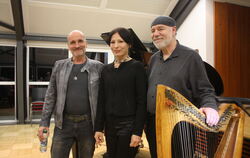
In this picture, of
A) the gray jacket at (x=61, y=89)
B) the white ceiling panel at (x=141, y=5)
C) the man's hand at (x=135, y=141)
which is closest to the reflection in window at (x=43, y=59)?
the white ceiling panel at (x=141, y=5)

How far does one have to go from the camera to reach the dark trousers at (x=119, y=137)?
131 cm

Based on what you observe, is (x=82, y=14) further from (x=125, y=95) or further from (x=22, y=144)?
(x=125, y=95)

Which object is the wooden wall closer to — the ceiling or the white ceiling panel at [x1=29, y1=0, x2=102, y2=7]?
the ceiling

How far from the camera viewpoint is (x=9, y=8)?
395cm

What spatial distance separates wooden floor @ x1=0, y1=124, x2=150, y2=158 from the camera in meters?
3.05

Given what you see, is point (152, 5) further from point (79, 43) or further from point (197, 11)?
point (79, 43)

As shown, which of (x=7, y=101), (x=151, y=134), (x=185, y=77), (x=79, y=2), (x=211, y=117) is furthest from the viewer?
(x=7, y=101)

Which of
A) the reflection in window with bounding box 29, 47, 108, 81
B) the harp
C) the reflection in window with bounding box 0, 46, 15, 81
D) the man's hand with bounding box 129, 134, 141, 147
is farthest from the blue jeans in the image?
the reflection in window with bounding box 0, 46, 15, 81

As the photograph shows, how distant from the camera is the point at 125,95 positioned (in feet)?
4.45

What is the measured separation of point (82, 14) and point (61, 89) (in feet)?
10.2

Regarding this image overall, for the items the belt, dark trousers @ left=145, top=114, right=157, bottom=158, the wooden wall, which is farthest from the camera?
the wooden wall

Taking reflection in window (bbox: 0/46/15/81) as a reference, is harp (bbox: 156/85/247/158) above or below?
below

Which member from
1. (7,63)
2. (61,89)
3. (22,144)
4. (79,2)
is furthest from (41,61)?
(61,89)

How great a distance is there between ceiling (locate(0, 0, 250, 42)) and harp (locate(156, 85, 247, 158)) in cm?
363
